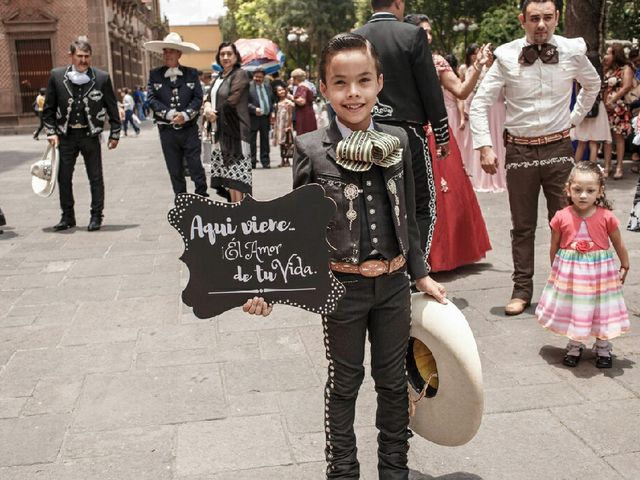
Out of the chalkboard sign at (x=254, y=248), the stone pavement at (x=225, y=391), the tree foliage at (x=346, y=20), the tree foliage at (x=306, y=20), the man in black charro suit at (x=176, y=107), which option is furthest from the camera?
the tree foliage at (x=306, y=20)

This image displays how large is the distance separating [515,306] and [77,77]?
5320mm

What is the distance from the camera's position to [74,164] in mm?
8375

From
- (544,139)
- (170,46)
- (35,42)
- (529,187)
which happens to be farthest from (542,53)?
(35,42)

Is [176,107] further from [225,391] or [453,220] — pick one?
[225,391]

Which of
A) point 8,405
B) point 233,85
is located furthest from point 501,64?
point 233,85

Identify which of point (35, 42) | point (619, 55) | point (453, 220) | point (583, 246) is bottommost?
point (453, 220)

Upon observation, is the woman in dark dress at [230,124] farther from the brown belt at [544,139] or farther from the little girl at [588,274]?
the little girl at [588,274]

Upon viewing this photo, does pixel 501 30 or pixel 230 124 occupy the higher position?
pixel 501 30

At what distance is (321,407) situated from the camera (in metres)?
3.72

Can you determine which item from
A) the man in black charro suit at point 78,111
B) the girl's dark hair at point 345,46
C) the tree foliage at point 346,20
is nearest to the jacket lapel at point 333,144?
the girl's dark hair at point 345,46

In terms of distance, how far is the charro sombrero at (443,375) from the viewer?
2650 mm

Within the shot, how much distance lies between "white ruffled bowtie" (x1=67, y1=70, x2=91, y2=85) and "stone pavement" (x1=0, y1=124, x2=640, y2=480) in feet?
7.90

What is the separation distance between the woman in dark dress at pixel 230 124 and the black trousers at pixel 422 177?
3.95 m

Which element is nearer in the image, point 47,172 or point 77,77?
point 77,77
